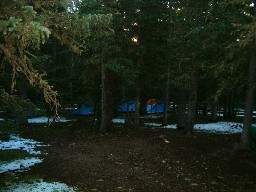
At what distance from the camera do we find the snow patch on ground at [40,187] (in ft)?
31.1

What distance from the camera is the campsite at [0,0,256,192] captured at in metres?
8.99

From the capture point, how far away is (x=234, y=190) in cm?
980

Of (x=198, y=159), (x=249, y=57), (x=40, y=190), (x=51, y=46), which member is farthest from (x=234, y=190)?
(x=51, y=46)

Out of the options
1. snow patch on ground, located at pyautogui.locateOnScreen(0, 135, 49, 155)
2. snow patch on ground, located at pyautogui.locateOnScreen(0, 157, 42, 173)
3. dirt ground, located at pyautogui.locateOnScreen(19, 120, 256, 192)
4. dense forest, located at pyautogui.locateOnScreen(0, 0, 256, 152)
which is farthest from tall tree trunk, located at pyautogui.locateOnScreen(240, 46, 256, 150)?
snow patch on ground, located at pyautogui.locateOnScreen(0, 135, 49, 155)

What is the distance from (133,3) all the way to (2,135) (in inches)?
430

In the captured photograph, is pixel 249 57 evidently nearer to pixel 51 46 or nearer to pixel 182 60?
pixel 182 60

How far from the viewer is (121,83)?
2291 centimetres

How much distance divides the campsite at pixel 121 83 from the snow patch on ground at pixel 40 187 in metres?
0.03

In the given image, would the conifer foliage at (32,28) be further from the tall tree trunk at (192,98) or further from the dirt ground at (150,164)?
the tall tree trunk at (192,98)

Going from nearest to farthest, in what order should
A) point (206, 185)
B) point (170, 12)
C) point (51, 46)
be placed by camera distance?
point (206, 185)
point (170, 12)
point (51, 46)

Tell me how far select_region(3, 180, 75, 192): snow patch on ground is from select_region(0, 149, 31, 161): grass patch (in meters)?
4.18

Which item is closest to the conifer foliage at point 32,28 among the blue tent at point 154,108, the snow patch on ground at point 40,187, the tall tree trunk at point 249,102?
the snow patch on ground at point 40,187

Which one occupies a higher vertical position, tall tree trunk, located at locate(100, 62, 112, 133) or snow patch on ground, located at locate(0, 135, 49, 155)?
tall tree trunk, located at locate(100, 62, 112, 133)

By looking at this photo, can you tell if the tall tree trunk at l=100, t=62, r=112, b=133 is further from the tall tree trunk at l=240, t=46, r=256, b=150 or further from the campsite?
the tall tree trunk at l=240, t=46, r=256, b=150
